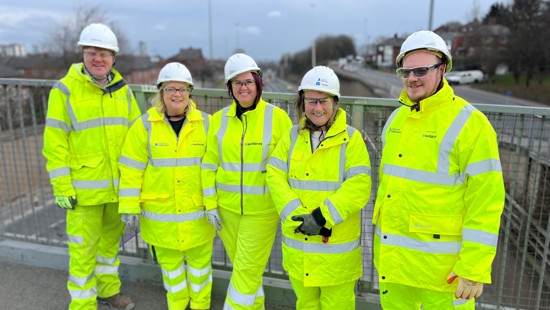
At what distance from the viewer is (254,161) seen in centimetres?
289

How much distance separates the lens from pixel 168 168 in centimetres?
311

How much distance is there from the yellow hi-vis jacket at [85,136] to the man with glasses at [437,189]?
2.19 m

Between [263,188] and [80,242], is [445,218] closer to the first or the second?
[263,188]

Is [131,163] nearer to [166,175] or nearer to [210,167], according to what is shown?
[166,175]

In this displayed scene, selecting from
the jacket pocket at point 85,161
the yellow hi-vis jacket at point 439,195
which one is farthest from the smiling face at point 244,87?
the jacket pocket at point 85,161

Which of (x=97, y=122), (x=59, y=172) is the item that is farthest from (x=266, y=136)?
(x=59, y=172)

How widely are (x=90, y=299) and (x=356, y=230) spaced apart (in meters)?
2.32

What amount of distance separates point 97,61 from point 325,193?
2.06 m

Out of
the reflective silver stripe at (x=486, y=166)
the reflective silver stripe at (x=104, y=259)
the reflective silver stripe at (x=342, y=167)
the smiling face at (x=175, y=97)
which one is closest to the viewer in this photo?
the reflective silver stripe at (x=486, y=166)

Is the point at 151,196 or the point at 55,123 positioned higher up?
the point at 55,123

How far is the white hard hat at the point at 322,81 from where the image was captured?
2568 millimetres

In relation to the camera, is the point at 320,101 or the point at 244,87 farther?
the point at 244,87

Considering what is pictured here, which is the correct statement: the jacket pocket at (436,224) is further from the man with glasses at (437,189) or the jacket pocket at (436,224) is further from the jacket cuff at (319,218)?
the jacket cuff at (319,218)

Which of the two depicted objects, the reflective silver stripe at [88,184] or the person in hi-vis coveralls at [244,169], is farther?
the reflective silver stripe at [88,184]
